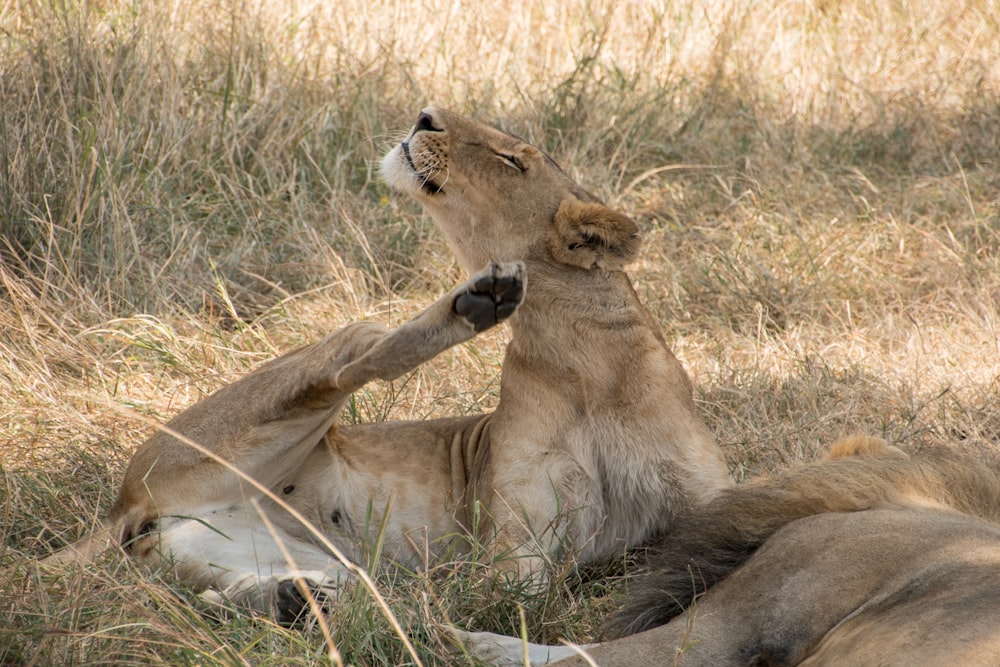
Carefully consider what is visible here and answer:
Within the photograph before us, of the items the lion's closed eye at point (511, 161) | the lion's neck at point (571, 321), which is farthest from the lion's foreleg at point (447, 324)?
the lion's closed eye at point (511, 161)

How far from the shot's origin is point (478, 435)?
3537mm

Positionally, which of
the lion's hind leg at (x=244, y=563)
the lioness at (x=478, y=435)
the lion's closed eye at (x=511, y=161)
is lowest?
the lion's hind leg at (x=244, y=563)

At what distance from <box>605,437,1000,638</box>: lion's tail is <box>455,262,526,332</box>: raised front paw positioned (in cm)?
63

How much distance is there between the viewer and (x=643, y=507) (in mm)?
3268

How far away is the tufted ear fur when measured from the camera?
11.0 ft

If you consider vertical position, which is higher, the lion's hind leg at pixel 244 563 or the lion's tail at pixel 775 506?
the lion's tail at pixel 775 506

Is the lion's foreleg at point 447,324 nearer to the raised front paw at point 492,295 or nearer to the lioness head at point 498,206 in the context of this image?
the raised front paw at point 492,295

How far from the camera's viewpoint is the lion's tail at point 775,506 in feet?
8.40

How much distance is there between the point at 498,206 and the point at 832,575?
149 centimetres

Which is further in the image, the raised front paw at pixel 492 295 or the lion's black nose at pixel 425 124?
the lion's black nose at pixel 425 124

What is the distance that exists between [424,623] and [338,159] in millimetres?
3593

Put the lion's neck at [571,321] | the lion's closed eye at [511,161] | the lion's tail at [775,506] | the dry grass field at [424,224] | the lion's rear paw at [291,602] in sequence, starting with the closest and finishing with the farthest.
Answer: the lion's tail at [775,506]
the lion's rear paw at [291,602]
the dry grass field at [424,224]
the lion's neck at [571,321]
the lion's closed eye at [511,161]

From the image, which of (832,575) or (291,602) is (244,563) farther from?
(832,575)

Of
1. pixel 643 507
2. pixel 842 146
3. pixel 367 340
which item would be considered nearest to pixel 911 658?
pixel 643 507
